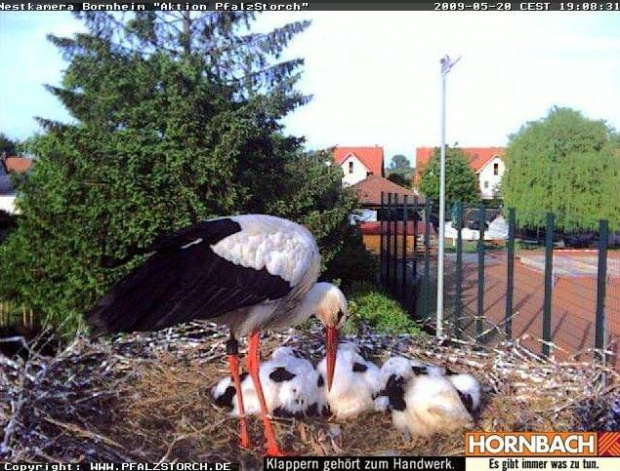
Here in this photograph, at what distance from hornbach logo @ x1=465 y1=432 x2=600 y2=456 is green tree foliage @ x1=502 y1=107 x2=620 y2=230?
84.8 feet

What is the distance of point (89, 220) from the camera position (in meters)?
5.81

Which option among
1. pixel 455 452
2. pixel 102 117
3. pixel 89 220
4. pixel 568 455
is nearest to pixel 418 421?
pixel 455 452

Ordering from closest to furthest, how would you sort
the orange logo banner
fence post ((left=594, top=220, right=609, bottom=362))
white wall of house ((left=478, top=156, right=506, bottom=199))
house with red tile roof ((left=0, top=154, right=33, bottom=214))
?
1. the orange logo banner
2. fence post ((left=594, top=220, right=609, bottom=362))
3. house with red tile roof ((left=0, top=154, right=33, bottom=214))
4. white wall of house ((left=478, top=156, right=506, bottom=199))

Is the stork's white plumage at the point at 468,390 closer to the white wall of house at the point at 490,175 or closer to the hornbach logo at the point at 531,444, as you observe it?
the hornbach logo at the point at 531,444

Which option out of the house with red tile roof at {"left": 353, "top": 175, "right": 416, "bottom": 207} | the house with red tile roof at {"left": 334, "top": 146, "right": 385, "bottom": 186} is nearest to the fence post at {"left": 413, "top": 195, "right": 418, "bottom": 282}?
the house with red tile roof at {"left": 353, "top": 175, "right": 416, "bottom": 207}

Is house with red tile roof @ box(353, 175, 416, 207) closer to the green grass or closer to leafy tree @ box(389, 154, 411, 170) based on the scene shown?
the green grass

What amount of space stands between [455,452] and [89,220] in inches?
148

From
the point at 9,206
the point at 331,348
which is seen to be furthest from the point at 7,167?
the point at 331,348

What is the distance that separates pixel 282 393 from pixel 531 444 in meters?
1.57

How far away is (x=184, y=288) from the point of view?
11.1 feet

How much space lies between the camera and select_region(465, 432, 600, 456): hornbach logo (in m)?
3.00

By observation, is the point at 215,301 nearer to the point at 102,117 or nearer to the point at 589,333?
the point at 102,117

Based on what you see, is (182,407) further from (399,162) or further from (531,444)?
(399,162)

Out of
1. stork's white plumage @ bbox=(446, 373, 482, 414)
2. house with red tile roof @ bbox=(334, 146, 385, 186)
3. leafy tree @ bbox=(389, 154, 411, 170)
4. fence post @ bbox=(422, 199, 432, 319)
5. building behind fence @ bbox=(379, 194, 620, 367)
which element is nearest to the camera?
stork's white plumage @ bbox=(446, 373, 482, 414)
